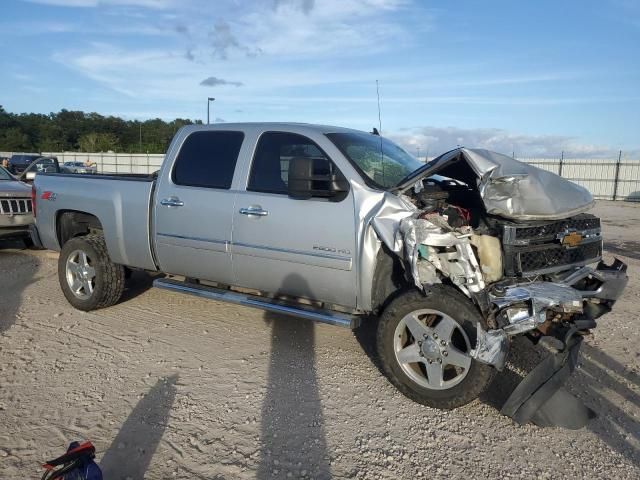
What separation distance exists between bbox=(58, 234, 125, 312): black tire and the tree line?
58406mm

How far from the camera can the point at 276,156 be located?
4.68 m

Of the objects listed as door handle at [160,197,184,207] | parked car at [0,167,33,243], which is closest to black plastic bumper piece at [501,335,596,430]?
door handle at [160,197,184,207]

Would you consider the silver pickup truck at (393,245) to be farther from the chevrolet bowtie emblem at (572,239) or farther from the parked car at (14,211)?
the parked car at (14,211)

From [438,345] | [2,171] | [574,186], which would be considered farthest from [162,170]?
[2,171]

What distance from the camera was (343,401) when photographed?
3.84 meters

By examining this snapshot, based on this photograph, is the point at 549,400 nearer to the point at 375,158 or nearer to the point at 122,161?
the point at 375,158

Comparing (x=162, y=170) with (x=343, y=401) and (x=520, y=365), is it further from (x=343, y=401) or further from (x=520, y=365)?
(x=520, y=365)

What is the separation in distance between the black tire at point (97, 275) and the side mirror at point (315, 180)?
2.56 metres

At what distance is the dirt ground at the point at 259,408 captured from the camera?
3088 millimetres

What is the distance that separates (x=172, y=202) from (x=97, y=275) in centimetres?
138

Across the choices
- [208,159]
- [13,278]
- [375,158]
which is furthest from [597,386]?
[13,278]

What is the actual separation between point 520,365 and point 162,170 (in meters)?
3.89

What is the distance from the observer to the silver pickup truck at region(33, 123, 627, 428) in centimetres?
352

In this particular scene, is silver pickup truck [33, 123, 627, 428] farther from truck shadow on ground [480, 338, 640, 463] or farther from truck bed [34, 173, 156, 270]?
truck shadow on ground [480, 338, 640, 463]
